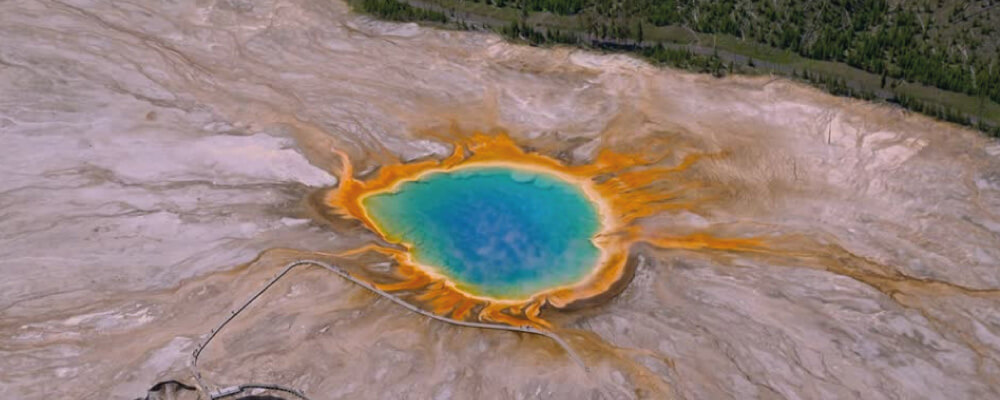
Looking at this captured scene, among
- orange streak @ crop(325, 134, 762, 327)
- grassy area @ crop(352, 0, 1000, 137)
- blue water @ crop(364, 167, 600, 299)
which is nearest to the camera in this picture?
orange streak @ crop(325, 134, 762, 327)

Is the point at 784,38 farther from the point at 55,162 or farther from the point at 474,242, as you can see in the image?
the point at 55,162

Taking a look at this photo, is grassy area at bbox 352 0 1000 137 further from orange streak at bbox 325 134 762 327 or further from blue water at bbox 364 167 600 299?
blue water at bbox 364 167 600 299

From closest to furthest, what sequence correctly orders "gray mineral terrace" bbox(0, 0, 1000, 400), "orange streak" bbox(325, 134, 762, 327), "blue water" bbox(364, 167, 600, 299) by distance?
"gray mineral terrace" bbox(0, 0, 1000, 400) → "orange streak" bbox(325, 134, 762, 327) → "blue water" bbox(364, 167, 600, 299)

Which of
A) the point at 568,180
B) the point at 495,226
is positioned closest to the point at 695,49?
the point at 568,180

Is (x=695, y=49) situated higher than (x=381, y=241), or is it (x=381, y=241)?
(x=695, y=49)

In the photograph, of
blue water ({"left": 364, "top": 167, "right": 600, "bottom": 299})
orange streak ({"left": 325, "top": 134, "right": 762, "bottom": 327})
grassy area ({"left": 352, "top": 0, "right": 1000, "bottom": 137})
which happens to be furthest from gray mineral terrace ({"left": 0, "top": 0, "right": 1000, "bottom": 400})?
blue water ({"left": 364, "top": 167, "right": 600, "bottom": 299})

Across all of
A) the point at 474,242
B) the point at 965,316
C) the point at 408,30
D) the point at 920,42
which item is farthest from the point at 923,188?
the point at 408,30

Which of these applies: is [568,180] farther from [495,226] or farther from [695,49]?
[695,49]

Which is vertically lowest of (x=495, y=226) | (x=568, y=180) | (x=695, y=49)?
(x=495, y=226)

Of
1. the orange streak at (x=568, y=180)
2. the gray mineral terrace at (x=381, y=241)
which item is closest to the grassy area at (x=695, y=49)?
the gray mineral terrace at (x=381, y=241)
